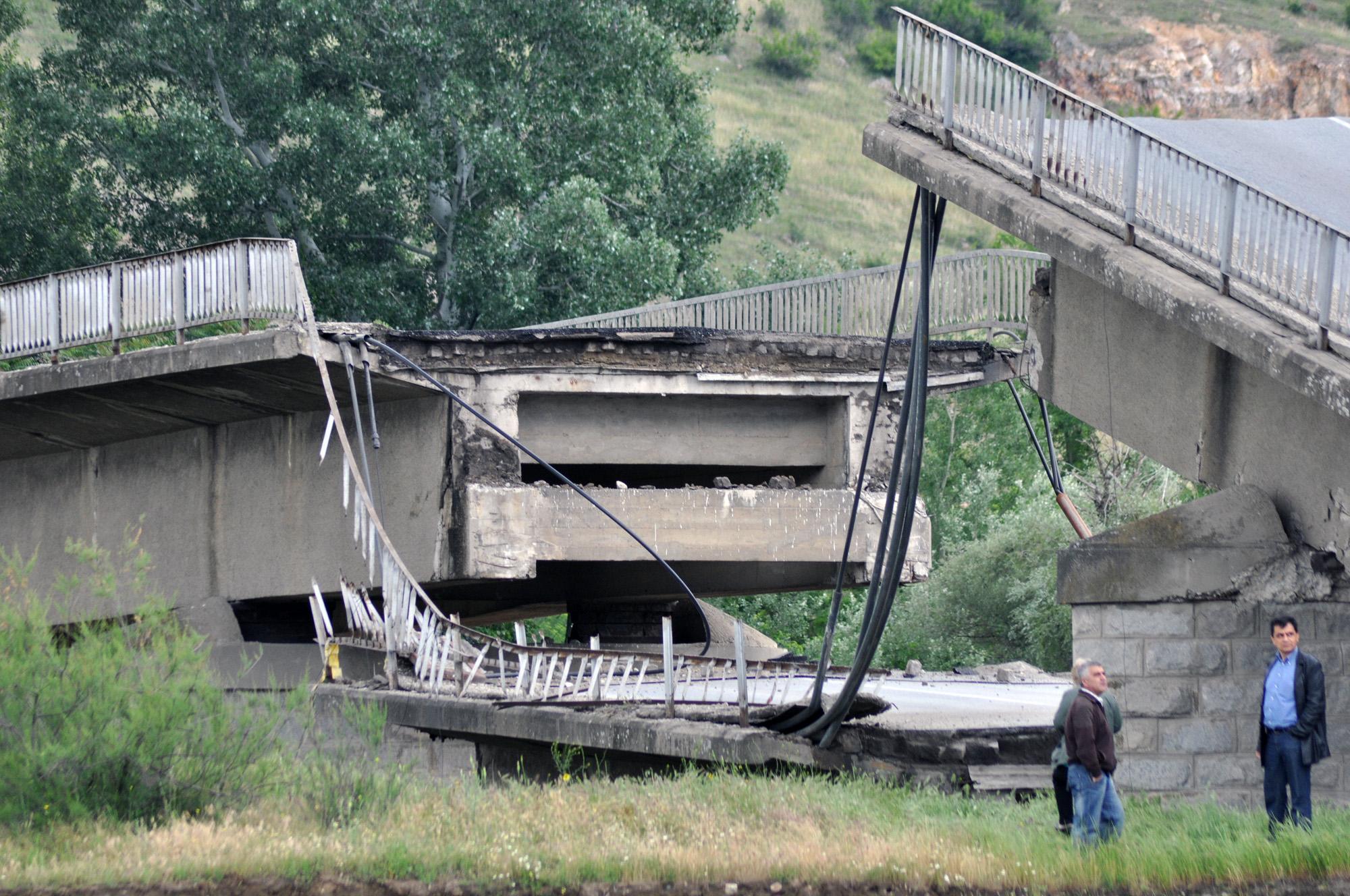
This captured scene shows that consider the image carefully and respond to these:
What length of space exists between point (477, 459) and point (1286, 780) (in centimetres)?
1007

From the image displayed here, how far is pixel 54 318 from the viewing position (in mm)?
17438

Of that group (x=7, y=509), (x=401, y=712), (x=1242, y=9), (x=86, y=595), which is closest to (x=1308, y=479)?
(x=401, y=712)

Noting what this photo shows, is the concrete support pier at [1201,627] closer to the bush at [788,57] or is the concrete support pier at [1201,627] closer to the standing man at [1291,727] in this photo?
the standing man at [1291,727]

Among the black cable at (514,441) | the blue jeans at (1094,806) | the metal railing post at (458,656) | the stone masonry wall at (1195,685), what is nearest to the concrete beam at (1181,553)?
the stone masonry wall at (1195,685)

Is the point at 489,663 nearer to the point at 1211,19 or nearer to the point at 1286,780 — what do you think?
the point at 1286,780

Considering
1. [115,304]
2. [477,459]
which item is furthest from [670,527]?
[115,304]

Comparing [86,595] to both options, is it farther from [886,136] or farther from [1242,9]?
[1242,9]

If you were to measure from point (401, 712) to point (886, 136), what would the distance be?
6950 mm

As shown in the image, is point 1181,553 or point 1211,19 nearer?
point 1181,553

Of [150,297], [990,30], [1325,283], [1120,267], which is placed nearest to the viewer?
[1325,283]

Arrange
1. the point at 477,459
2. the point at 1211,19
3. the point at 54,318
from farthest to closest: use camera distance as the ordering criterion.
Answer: the point at 1211,19 → the point at 54,318 → the point at 477,459

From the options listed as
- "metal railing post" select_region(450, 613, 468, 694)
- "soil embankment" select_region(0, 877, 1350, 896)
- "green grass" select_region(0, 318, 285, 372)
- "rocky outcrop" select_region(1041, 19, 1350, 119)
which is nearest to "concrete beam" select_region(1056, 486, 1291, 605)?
"soil embankment" select_region(0, 877, 1350, 896)

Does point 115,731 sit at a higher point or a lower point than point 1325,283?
lower

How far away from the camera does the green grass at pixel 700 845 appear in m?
8.61
